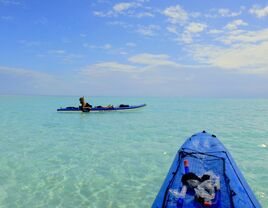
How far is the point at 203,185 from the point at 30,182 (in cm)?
589

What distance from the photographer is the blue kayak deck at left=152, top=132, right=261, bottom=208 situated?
4195 millimetres

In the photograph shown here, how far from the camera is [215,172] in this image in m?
5.62

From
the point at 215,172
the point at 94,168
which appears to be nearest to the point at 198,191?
the point at 215,172

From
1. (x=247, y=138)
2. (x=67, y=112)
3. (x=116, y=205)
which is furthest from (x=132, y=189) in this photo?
(x=67, y=112)

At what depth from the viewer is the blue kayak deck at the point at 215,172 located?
4.20 m

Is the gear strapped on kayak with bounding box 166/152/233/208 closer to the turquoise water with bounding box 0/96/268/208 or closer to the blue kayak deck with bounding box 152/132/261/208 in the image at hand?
the blue kayak deck with bounding box 152/132/261/208

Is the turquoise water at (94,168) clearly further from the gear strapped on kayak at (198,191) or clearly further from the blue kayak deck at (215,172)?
the gear strapped on kayak at (198,191)

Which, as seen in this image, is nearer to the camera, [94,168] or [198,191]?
[198,191]

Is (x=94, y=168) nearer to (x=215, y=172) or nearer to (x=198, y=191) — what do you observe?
(x=215, y=172)

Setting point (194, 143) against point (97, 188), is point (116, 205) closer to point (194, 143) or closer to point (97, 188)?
point (97, 188)

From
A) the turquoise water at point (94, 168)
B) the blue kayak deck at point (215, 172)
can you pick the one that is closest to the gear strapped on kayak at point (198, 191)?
the blue kayak deck at point (215, 172)

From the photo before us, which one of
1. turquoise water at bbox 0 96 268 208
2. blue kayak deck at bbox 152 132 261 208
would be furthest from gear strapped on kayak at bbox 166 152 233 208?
turquoise water at bbox 0 96 268 208

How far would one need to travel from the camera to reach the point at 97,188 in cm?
748

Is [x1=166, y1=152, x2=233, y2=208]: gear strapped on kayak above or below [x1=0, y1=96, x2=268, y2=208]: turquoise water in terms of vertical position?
above
